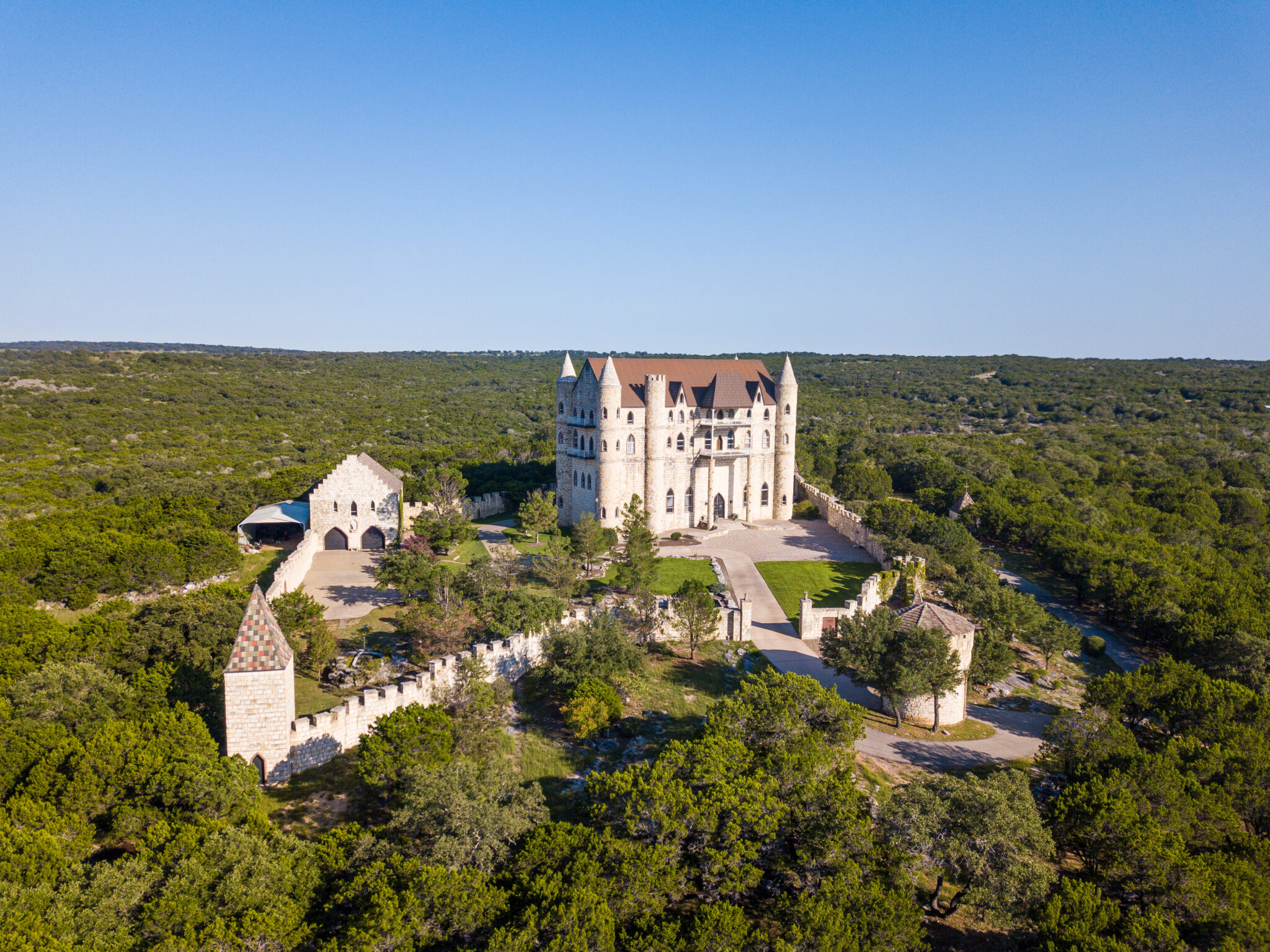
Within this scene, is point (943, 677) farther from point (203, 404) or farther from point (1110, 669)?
point (203, 404)

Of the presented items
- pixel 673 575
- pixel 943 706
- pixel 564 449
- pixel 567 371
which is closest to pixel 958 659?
pixel 943 706

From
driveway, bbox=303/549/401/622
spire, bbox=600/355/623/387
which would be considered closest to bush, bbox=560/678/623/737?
driveway, bbox=303/549/401/622

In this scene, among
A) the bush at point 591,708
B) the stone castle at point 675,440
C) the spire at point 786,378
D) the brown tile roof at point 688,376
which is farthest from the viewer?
the spire at point 786,378

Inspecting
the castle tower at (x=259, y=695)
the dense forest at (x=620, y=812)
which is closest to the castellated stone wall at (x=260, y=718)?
the castle tower at (x=259, y=695)

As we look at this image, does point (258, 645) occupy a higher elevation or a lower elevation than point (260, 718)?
higher

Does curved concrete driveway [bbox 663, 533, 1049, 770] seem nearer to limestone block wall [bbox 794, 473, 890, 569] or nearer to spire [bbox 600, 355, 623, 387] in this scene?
limestone block wall [bbox 794, 473, 890, 569]

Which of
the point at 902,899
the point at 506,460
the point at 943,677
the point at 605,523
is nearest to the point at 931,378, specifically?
the point at 506,460

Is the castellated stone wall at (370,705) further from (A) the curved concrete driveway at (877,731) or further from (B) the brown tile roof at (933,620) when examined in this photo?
(B) the brown tile roof at (933,620)

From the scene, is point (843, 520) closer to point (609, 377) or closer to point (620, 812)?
point (609, 377)
